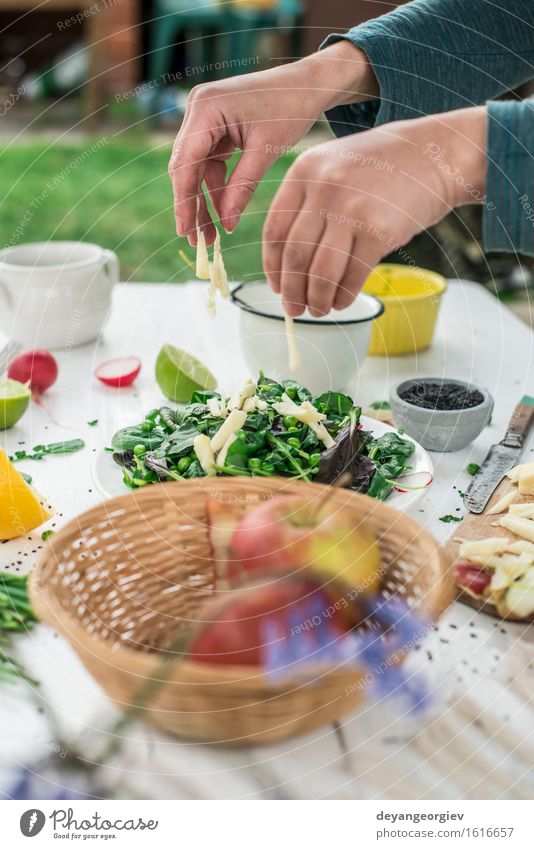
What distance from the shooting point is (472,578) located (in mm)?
529

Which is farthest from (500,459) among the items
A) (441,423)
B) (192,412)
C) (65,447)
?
(65,447)

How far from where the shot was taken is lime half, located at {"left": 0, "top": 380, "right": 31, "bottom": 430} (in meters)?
0.76

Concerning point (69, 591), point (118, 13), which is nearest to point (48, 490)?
point (69, 591)

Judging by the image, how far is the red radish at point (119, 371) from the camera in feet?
2.86

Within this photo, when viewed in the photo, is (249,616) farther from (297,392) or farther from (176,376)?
(176,376)

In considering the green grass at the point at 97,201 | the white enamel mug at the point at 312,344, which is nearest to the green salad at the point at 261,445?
the white enamel mug at the point at 312,344

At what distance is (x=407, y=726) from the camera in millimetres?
441

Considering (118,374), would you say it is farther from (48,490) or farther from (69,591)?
(69,591)

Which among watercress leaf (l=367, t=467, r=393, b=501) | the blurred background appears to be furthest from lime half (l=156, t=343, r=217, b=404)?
the blurred background

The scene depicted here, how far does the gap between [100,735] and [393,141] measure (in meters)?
0.37

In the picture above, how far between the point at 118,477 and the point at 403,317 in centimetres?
47

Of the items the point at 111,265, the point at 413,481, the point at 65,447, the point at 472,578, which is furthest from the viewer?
the point at 111,265

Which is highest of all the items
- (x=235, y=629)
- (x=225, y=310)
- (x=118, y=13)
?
(x=118, y=13)

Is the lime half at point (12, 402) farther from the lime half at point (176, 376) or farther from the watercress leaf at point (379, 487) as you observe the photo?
the watercress leaf at point (379, 487)
